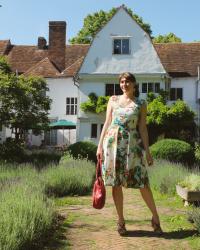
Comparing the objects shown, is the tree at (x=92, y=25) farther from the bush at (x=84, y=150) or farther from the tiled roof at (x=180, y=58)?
the bush at (x=84, y=150)

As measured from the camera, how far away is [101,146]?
22.0 ft

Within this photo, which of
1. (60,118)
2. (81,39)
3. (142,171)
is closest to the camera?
(142,171)

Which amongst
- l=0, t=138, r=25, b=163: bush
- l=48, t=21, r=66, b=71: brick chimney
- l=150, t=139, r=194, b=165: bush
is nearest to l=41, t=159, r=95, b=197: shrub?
l=150, t=139, r=194, b=165: bush

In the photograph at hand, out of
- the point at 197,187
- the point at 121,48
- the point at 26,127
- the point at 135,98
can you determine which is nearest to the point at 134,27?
the point at 121,48

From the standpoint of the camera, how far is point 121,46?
3078cm

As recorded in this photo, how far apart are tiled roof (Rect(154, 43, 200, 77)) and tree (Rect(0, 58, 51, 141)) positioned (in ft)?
42.1

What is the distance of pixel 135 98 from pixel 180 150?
14.4 metres

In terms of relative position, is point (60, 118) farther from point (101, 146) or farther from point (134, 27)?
point (101, 146)

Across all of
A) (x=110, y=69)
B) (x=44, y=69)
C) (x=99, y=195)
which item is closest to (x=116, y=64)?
(x=110, y=69)

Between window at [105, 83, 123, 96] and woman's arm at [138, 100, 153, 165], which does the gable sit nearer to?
window at [105, 83, 123, 96]

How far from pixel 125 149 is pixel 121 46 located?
24.9 metres

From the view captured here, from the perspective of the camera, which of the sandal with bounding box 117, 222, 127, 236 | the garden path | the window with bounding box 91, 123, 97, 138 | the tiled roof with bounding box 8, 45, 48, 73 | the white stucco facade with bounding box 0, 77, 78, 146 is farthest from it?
the tiled roof with bounding box 8, 45, 48, 73

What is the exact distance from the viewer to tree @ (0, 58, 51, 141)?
2069cm

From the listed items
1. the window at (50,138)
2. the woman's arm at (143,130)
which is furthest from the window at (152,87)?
the woman's arm at (143,130)
